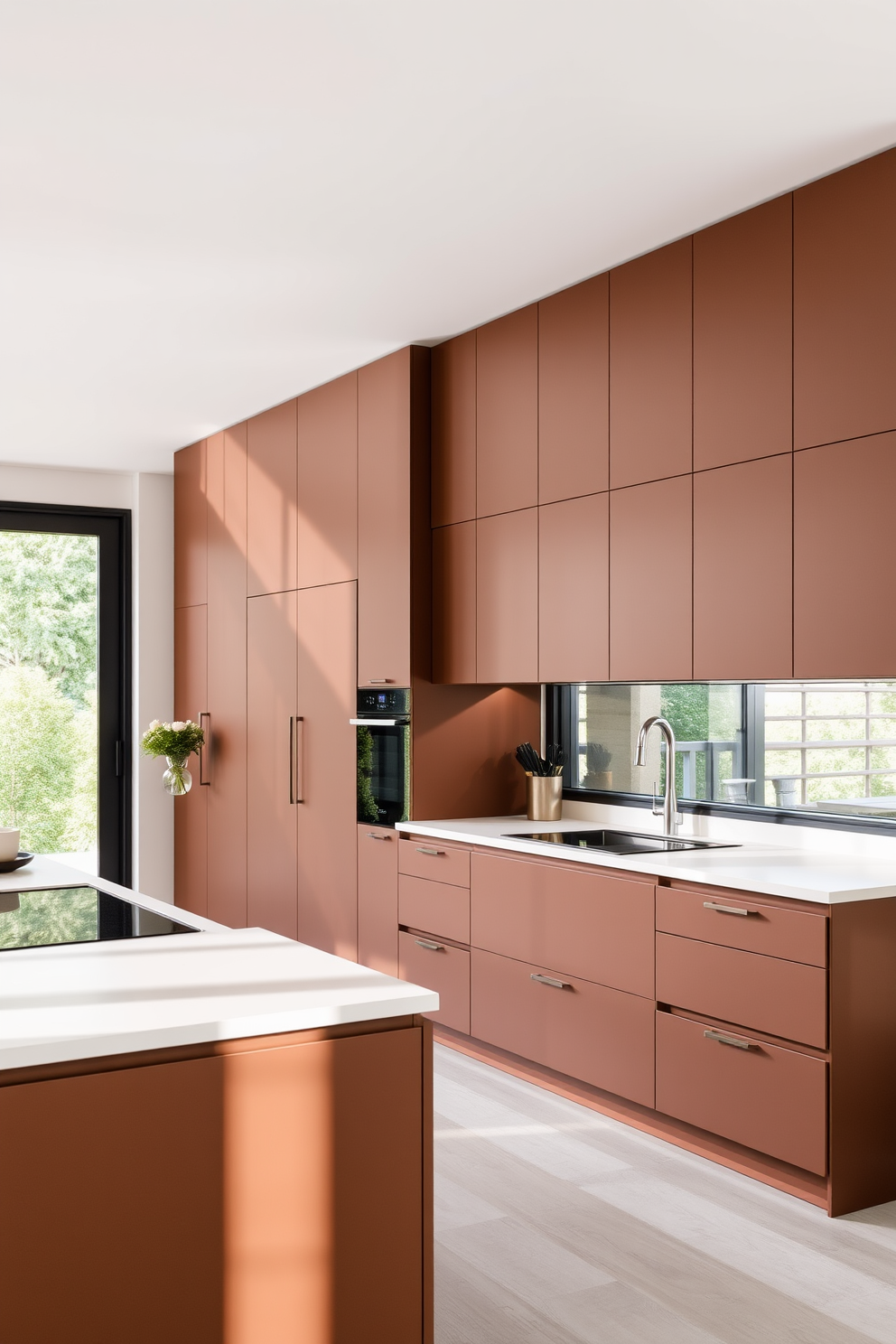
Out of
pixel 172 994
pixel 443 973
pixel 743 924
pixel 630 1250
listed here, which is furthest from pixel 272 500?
pixel 172 994

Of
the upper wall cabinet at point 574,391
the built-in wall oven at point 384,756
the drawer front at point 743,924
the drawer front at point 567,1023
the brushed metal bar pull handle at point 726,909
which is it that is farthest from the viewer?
the built-in wall oven at point 384,756

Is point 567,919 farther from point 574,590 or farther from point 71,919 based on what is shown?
point 71,919

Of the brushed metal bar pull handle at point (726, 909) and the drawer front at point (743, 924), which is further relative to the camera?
the brushed metal bar pull handle at point (726, 909)

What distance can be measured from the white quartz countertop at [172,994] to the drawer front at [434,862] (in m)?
2.04

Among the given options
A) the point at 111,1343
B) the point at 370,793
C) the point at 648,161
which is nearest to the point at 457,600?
the point at 370,793

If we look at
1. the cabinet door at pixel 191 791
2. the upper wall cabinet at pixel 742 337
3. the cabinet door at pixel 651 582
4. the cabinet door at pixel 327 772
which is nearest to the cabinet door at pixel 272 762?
the cabinet door at pixel 327 772

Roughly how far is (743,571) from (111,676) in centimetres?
460

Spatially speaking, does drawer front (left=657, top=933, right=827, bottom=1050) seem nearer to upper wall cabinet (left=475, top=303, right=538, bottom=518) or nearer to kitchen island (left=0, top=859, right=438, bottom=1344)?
kitchen island (left=0, top=859, right=438, bottom=1344)

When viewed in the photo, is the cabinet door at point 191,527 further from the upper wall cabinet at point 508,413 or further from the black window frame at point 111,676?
the upper wall cabinet at point 508,413

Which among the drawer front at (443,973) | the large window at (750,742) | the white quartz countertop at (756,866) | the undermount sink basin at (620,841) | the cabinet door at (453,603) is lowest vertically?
the drawer front at (443,973)

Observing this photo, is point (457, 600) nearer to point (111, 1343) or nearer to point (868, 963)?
point (868, 963)

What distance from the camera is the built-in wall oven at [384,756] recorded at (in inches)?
181

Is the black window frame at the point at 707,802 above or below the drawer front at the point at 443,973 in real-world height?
above

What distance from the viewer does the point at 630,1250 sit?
2.75 metres
